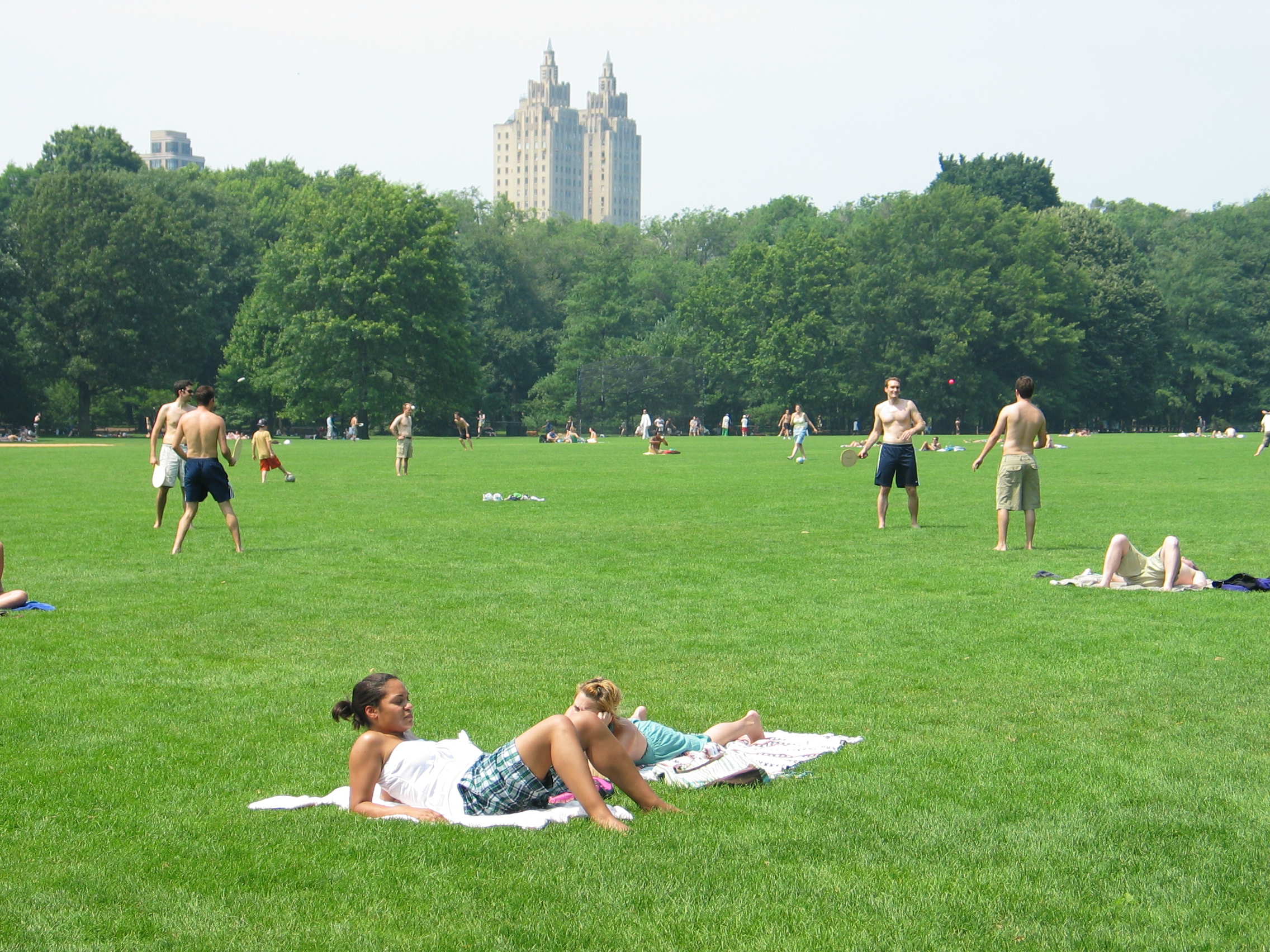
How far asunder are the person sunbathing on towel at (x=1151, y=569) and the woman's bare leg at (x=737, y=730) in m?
6.59

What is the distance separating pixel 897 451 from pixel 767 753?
1229 cm

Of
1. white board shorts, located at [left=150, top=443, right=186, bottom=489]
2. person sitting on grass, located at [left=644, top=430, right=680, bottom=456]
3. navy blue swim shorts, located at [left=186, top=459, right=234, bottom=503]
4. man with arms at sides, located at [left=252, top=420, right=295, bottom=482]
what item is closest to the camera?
navy blue swim shorts, located at [left=186, top=459, right=234, bottom=503]

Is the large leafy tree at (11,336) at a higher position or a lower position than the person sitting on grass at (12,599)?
higher

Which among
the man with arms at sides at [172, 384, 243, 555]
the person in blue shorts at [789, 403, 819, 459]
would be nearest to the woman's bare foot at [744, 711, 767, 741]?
the man with arms at sides at [172, 384, 243, 555]

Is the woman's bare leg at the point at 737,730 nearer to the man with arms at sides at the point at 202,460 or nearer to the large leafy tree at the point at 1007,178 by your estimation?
the man with arms at sides at the point at 202,460

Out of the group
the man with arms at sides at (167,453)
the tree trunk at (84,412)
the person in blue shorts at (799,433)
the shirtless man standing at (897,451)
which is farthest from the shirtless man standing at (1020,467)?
the tree trunk at (84,412)

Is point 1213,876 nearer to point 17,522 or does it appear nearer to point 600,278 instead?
point 17,522

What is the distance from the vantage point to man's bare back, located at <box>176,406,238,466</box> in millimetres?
15234

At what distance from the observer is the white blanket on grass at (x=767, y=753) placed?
629 centimetres

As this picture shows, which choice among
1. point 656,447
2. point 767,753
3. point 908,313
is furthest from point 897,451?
point 908,313

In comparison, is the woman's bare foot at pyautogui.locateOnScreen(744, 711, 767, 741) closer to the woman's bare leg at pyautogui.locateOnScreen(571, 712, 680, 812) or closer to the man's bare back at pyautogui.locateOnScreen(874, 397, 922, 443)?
the woman's bare leg at pyautogui.locateOnScreen(571, 712, 680, 812)

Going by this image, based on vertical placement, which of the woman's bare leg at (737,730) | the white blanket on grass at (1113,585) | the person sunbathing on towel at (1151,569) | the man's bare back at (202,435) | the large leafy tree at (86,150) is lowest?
the woman's bare leg at (737,730)

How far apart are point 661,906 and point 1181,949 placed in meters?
1.69

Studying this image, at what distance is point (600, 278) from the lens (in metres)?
95.0
